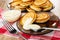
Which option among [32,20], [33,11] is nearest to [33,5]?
[33,11]

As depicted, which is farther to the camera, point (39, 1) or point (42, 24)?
point (39, 1)

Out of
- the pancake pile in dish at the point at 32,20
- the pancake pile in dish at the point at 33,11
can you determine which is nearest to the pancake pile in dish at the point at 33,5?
the pancake pile in dish at the point at 33,11

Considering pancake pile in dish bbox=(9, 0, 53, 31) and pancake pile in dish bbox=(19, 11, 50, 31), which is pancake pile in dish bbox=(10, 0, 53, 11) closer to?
pancake pile in dish bbox=(9, 0, 53, 31)

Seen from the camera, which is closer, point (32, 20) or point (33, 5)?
point (32, 20)

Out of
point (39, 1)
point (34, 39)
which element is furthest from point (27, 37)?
point (39, 1)

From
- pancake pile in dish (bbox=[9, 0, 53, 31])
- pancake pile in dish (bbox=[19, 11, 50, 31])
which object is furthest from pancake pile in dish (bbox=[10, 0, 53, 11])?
pancake pile in dish (bbox=[19, 11, 50, 31])

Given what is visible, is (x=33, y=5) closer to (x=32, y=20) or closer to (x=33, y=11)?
(x=33, y=11)

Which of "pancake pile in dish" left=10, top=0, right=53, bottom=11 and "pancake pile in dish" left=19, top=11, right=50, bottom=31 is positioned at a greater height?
"pancake pile in dish" left=10, top=0, right=53, bottom=11

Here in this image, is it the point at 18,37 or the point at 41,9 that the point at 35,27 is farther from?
the point at 41,9

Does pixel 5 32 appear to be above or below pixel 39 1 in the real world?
below
